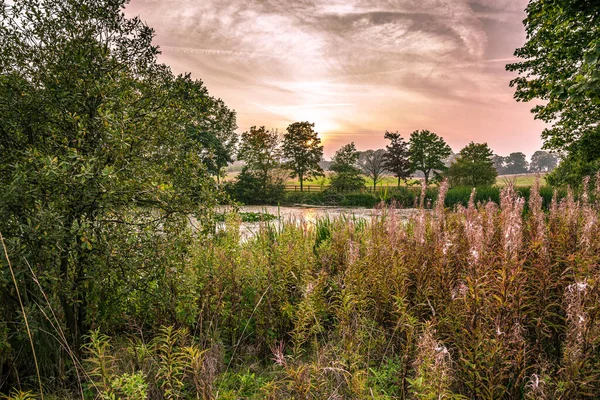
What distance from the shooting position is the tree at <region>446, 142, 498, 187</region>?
1491 inches

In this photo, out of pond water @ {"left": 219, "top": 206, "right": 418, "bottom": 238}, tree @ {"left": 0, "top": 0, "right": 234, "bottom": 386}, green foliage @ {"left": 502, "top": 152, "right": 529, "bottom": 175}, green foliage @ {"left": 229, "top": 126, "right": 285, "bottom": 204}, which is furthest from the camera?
green foliage @ {"left": 502, "top": 152, "right": 529, "bottom": 175}

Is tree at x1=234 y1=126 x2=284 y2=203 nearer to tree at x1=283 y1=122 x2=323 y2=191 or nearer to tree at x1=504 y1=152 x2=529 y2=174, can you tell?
tree at x1=283 y1=122 x2=323 y2=191

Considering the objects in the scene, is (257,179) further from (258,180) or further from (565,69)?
(565,69)

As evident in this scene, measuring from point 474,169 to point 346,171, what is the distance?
15445mm

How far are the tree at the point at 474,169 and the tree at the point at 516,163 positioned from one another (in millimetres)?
123502

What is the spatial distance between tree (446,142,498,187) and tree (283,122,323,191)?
18328mm

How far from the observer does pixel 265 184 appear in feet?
106

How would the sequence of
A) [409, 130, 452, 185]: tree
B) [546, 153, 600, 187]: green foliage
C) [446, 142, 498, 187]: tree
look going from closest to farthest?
[546, 153, 600, 187]: green foliage
[446, 142, 498, 187]: tree
[409, 130, 452, 185]: tree

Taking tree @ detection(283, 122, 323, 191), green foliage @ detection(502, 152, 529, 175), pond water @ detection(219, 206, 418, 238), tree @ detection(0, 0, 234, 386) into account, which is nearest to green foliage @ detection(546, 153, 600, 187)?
pond water @ detection(219, 206, 418, 238)

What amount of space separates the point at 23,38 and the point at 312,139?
1806 inches

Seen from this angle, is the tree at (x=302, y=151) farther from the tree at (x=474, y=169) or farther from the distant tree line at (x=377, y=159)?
the tree at (x=474, y=169)

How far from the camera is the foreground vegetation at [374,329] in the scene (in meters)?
2.12

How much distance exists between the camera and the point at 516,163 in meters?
147

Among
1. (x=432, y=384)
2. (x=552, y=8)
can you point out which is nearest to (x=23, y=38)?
(x=432, y=384)
